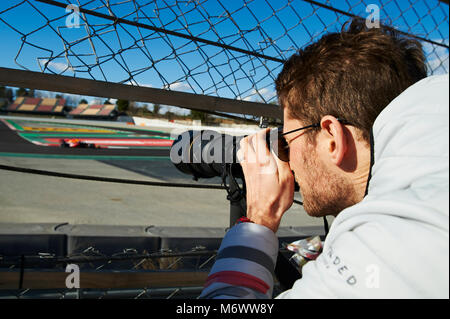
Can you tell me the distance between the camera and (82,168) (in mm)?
5145

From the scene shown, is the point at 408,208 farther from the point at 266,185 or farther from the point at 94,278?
the point at 94,278

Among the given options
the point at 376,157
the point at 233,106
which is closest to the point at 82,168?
the point at 233,106

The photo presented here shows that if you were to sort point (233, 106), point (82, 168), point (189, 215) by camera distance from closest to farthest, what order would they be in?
point (233, 106), point (189, 215), point (82, 168)

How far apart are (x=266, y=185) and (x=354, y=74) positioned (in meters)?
0.31

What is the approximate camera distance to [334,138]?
0.73 m

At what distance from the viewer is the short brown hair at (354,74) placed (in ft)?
2.37

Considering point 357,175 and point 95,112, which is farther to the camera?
point 95,112

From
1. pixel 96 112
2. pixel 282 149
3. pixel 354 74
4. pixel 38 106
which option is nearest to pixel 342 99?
pixel 354 74

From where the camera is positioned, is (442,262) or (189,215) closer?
(442,262)

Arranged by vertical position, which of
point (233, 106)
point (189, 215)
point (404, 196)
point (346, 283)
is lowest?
point (189, 215)

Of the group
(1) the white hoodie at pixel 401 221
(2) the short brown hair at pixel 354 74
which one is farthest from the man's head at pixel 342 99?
(1) the white hoodie at pixel 401 221

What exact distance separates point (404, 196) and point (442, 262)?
9cm

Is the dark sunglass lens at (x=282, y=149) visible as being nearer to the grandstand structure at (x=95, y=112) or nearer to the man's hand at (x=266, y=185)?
the man's hand at (x=266, y=185)

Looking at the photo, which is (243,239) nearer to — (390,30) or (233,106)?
(390,30)
